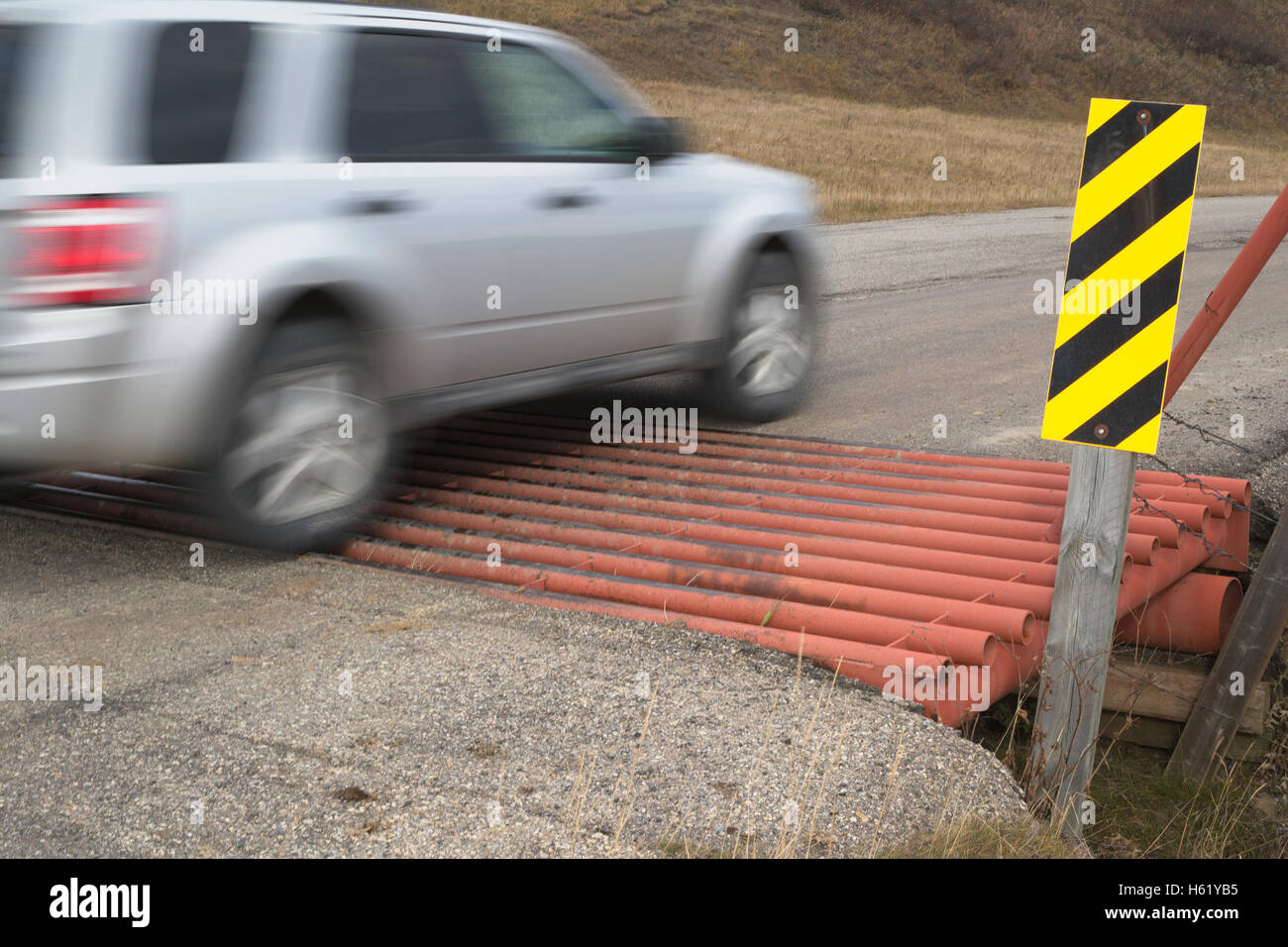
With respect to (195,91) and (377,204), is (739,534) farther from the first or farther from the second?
(195,91)

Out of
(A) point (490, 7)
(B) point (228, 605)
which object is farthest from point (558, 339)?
(A) point (490, 7)

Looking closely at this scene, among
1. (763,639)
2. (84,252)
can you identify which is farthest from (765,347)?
(84,252)

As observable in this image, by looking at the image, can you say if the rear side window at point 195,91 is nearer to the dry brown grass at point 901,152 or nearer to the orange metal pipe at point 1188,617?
the orange metal pipe at point 1188,617

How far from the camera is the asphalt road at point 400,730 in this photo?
114 inches

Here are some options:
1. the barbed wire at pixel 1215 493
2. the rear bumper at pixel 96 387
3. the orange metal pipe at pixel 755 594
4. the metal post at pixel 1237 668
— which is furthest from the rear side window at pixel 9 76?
the barbed wire at pixel 1215 493

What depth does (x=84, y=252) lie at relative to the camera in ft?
13.0

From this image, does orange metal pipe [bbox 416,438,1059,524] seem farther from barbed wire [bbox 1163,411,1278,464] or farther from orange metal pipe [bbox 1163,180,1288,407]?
barbed wire [bbox 1163,411,1278,464]

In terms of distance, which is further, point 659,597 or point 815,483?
point 815,483

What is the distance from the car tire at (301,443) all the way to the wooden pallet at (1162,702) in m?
2.80

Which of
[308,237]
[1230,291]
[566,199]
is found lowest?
[1230,291]

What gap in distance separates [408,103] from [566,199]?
30.2 inches

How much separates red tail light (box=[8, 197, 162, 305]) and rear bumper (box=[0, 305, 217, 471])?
53 millimetres

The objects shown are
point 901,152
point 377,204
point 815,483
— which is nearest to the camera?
point 377,204

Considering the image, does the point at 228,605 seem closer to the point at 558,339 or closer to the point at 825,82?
the point at 558,339
